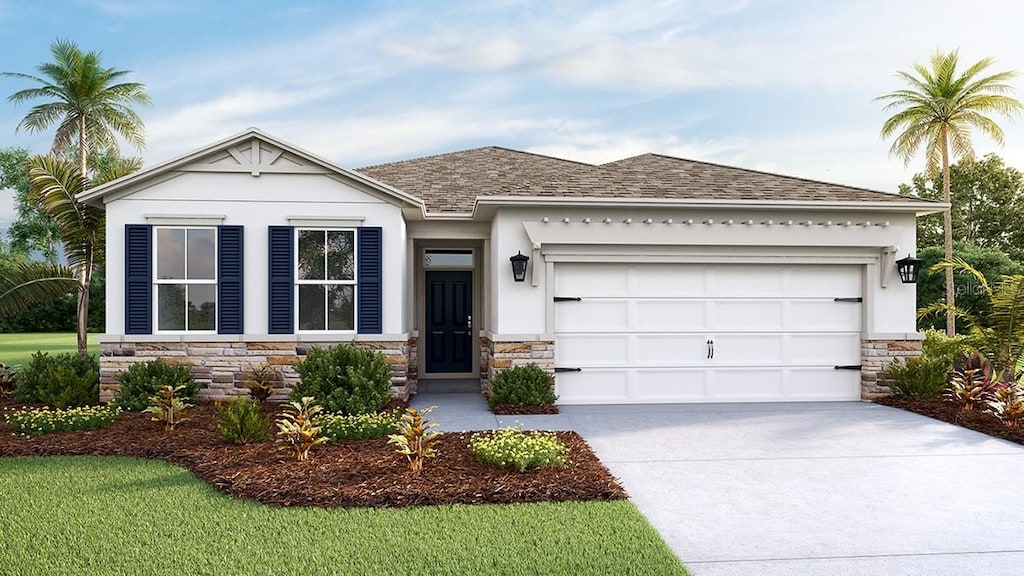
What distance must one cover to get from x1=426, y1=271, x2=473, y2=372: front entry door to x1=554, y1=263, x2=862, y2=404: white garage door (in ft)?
10.5


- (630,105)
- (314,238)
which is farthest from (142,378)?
(630,105)

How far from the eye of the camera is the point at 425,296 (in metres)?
12.3

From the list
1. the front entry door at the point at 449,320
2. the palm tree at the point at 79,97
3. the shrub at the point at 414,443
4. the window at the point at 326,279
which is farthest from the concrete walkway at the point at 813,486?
the palm tree at the point at 79,97

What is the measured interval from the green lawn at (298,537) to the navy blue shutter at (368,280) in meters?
4.27

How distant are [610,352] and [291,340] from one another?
15.0 feet

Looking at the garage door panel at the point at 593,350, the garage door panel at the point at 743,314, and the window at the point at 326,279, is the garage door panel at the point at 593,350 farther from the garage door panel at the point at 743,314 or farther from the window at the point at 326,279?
the window at the point at 326,279

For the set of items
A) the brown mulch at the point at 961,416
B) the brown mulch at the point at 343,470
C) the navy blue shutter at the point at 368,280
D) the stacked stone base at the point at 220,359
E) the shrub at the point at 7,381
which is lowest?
the brown mulch at the point at 961,416

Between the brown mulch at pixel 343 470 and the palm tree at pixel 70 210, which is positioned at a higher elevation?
the palm tree at pixel 70 210

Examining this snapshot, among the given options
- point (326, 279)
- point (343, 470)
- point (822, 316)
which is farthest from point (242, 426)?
point (822, 316)

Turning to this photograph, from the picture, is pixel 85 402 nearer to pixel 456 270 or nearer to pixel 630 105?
pixel 456 270

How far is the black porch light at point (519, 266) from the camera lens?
30.4 feet

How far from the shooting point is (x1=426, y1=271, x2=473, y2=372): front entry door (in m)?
12.4

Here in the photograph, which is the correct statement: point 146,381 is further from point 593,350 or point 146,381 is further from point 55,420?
point 593,350

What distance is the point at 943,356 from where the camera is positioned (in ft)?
33.1
